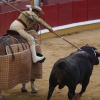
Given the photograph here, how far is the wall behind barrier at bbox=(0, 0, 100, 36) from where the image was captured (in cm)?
1384

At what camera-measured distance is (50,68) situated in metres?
9.30

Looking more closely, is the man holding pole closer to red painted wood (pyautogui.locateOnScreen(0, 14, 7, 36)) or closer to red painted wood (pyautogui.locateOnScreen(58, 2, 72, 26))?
red painted wood (pyautogui.locateOnScreen(0, 14, 7, 36))

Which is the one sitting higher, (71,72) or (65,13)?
(71,72)

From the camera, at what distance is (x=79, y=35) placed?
45.6 ft

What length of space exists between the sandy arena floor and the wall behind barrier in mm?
676

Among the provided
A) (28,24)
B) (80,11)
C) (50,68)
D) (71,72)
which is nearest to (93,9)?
(80,11)

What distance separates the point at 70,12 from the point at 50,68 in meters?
5.71

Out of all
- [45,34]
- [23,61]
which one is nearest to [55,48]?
[45,34]

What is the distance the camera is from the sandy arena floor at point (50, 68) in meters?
7.25

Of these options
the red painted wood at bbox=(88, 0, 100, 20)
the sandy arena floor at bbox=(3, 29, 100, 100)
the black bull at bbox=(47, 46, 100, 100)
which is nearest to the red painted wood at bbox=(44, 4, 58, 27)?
the sandy arena floor at bbox=(3, 29, 100, 100)

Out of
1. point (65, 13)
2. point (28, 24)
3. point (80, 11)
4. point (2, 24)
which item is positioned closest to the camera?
point (28, 24)

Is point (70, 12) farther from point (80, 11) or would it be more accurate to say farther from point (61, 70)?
point (61, 70)

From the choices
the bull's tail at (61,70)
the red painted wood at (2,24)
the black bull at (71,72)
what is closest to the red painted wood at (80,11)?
the red painted wood at (2,24)

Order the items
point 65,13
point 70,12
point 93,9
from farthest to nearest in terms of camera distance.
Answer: point 93,9 < point 70,12 < point 65,13
